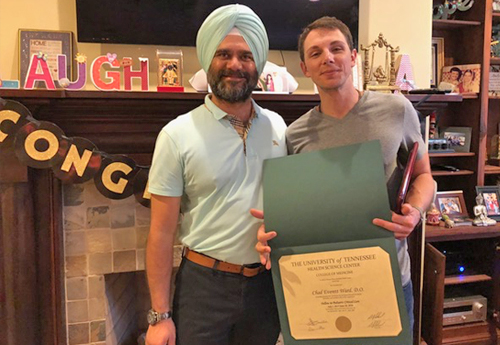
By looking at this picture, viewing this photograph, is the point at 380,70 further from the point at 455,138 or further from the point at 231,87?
the point at 231,87

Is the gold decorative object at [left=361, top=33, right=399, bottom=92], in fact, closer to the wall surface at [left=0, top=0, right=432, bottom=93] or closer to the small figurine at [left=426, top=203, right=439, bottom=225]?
the wall surface at [left=0, top=0, right=432, bottom=93]

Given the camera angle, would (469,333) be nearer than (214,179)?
No

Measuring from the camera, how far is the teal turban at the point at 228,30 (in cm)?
116

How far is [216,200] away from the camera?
1.18 metres

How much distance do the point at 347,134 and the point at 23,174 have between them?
4.02 ft

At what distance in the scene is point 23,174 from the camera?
5.07ft

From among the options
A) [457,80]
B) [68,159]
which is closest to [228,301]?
[68,159]

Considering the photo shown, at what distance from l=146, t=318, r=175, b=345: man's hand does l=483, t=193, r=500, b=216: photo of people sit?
2091mm

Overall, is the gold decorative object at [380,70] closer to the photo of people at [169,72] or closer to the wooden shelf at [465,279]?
the photo of people at [169,72]

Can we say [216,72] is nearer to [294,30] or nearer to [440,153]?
[294,30]

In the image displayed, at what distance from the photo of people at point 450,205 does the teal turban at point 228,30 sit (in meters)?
1.69
